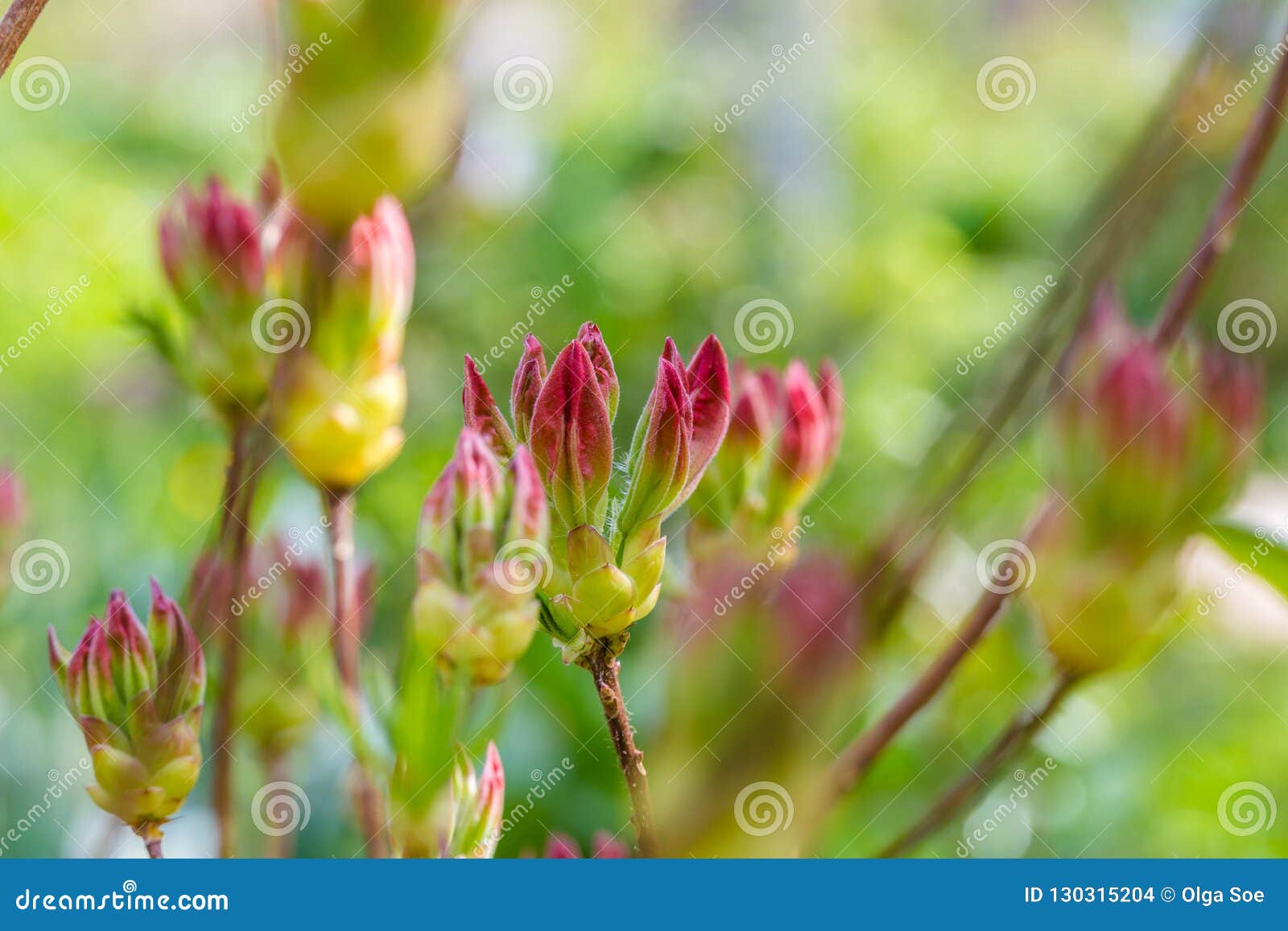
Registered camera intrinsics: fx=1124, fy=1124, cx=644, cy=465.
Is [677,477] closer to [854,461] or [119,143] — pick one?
[854,461]

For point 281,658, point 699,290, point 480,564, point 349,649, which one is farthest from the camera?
point 699,290

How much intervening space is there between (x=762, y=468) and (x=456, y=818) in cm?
17

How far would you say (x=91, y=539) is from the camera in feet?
2.23

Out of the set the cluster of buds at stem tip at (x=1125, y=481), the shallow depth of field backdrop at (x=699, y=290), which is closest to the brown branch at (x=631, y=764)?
the shallow depth of field backdrop at (x=699, y=290)

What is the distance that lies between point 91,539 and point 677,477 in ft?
1.75

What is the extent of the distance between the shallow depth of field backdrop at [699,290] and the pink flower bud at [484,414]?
0.31 feet

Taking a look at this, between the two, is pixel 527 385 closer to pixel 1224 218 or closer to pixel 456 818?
pixel 456 818

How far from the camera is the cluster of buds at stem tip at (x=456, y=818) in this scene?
0.82ft

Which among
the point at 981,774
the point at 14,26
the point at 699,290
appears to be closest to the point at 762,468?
the point at 981,774

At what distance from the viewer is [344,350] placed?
35cm

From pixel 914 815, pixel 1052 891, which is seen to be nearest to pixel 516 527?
pixel 1052 891

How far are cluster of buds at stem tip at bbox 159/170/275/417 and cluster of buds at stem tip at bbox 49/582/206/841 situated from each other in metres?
0.11

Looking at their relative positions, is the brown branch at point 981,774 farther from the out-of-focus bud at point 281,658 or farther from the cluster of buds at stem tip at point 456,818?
the out-of-focus bud at point 281,658

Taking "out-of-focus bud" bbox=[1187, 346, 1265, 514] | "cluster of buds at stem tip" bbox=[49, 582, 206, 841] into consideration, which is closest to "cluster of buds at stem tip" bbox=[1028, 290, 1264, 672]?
"out-of-focus bud" bbox=[1187, 346, 1265, 514]
